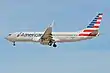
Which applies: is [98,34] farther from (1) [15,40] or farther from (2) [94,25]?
(1) [15,40]

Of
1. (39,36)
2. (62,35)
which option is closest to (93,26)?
(62,35)

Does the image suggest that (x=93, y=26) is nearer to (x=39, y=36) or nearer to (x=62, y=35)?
(x=62, y=35)

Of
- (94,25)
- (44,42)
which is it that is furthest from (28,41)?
(94,25)

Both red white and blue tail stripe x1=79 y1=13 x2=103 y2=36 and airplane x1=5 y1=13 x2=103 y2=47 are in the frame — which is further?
red white and blue tail stripe x1=79 y1=13 x2=103 y2=36

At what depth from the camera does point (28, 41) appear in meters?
158

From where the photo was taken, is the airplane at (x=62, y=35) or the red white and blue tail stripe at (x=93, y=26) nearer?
the airplane at (x=62, y=35)

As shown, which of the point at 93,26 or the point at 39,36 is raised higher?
the point at 93,26

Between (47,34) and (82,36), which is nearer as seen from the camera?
(47,34)

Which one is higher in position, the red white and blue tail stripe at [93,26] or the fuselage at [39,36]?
the red white and blue tail stripe at [93,26]

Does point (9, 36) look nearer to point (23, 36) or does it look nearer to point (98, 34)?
point (23, 36)

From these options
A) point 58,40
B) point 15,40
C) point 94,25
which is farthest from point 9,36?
point 94,25

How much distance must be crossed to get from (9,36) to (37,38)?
37.9 ft

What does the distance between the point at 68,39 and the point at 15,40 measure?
17.7 metres

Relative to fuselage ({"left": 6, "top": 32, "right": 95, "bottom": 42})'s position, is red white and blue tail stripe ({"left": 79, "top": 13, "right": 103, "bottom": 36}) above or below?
above
